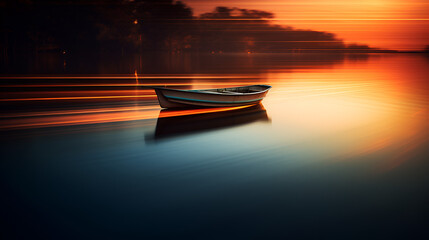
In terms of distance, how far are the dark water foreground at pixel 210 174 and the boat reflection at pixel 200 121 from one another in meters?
0.03

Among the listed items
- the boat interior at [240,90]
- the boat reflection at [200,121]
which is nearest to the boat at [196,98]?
the boat reflection at [200,121]

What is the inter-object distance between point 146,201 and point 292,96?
36.0ft

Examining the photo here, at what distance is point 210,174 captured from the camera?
5.30 metres

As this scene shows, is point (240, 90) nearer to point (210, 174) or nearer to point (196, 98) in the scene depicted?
point (196, 98)

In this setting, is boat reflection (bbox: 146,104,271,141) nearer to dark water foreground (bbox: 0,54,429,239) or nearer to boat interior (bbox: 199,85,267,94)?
dark water foreground (bbox: 0,54,429,239)

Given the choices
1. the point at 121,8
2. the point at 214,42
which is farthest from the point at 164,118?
the point at 214,42

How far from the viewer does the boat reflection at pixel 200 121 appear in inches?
311

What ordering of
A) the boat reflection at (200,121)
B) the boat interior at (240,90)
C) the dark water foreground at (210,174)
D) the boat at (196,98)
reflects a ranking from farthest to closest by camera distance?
1. the boat interior at (240,90)
2. the boat at (196,98)
3. the boat reflection at (200,121)
4. the dark water foreground at (210,174)

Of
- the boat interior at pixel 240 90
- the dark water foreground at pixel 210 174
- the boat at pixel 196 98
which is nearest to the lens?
the dark water foreground at pixel 210 174

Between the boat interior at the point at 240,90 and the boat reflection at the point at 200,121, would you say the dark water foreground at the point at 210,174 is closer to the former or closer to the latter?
the boat reflection at the point at 200,121

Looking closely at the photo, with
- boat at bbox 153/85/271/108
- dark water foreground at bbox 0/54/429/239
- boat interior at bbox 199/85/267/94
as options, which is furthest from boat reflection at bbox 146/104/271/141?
boat interior at bbox 199/85/267/94

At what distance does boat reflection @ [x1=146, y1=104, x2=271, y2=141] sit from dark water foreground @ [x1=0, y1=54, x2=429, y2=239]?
3 cm

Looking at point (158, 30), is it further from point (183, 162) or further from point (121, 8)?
point (183, 162)

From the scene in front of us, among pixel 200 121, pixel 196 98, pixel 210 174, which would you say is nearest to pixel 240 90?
pixel 196 98
